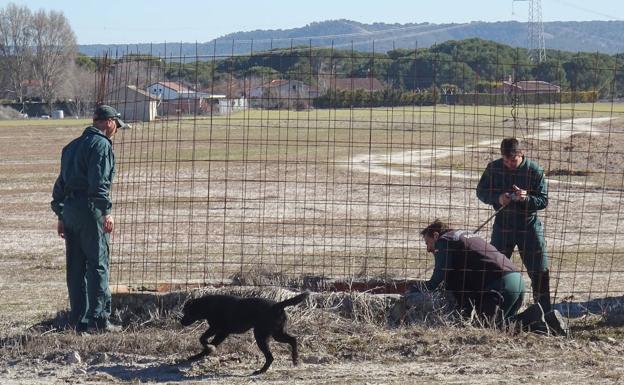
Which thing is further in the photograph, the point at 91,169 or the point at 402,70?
the point at 402,70

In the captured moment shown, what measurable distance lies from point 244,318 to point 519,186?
3.12 m

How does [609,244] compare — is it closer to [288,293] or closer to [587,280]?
[587,280]

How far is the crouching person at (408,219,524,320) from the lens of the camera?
364 inches

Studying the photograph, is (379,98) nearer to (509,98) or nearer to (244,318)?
(509,98)

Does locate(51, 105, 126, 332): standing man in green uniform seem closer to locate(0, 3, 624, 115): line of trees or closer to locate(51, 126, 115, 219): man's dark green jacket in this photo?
locate(51, 126, 115, 219): man's dark green jacket

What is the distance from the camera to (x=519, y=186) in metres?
9.77

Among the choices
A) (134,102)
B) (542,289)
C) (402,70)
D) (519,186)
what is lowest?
(542,289)

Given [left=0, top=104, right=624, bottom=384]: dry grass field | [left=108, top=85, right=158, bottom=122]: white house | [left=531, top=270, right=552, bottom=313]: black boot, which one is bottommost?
[left=0, top=104, right=624, bottom=384]: dry grass field

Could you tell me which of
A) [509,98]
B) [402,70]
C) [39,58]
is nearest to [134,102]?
[402,70]

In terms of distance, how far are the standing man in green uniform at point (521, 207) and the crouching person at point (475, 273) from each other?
0.51 m

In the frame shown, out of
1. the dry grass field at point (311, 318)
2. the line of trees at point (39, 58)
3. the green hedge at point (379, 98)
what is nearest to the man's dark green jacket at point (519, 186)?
the dry grass field at point (311, 318)

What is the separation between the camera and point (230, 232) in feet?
54.9

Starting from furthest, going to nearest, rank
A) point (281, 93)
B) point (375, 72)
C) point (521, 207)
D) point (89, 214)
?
point (281, 93) < point (375, 72) < point (521, 207) < point (89, 214)

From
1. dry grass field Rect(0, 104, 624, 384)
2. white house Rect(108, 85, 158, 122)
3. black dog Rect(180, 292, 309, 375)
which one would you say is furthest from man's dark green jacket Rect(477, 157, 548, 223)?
white house Rect(108, 85, 158, 122)
